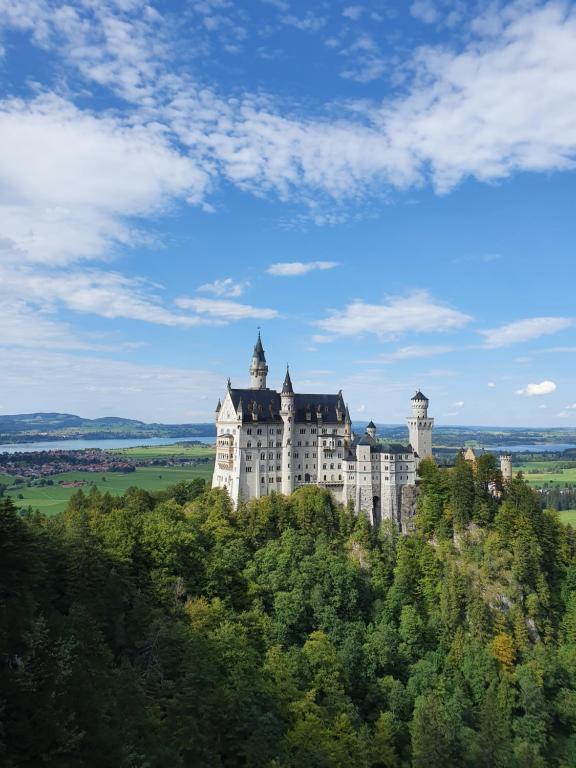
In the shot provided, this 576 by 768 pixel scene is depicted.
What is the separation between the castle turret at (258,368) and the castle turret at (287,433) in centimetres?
853

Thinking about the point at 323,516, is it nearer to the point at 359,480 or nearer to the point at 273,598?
the point at 359,480

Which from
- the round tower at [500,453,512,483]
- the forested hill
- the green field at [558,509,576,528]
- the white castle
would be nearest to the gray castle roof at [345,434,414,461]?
the white castle

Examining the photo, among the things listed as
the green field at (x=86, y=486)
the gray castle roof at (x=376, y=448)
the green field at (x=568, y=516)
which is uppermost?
the gray castle roof at (x=376, y=448)

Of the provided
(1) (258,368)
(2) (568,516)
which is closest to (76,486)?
(1) (258,368)

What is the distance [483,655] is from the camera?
240 ft

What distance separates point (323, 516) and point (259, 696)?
38.1 m

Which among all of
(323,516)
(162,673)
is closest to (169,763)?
(162,673)

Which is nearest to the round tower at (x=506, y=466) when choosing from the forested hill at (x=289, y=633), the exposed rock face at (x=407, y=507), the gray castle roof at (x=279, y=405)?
the forested hill at (x=289, y=633)

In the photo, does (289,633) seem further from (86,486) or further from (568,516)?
(568,516)

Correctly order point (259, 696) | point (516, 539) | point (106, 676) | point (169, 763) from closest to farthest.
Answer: point (169, 763) < point (106, 676) < point (259, 696) < point (516, 539)

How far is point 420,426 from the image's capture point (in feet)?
331

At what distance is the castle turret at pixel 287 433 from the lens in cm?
9700

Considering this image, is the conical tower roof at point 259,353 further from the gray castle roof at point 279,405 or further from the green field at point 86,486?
the green field at point 86,486

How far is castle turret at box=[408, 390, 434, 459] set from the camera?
331 feet
